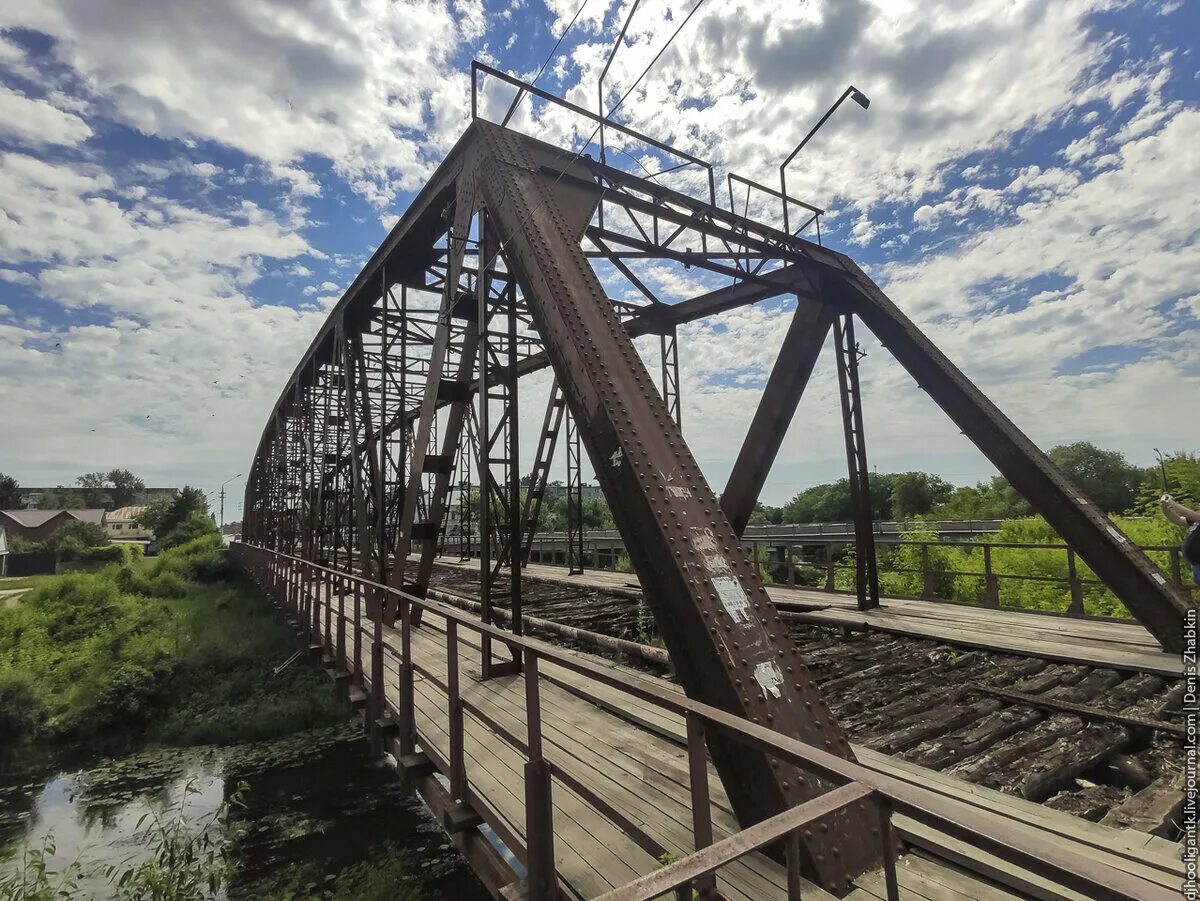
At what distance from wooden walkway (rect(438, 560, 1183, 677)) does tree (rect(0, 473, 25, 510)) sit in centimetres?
12449

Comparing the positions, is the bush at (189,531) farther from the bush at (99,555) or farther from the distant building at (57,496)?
the distant building at (57,496)

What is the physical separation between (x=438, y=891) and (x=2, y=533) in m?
81.6

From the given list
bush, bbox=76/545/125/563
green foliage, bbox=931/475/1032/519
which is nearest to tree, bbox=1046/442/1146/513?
green foliage, bbox=931/475/1032/519

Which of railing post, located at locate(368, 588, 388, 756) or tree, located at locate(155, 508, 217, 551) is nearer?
railing post, located at locate(368, 588, 388, 756)

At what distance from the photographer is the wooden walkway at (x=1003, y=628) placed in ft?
18.5

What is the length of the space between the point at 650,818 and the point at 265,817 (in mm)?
9944

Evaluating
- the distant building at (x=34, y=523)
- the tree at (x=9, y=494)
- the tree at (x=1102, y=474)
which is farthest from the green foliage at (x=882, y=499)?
the tree at (x=9, y=494)

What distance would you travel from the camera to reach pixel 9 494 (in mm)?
92188

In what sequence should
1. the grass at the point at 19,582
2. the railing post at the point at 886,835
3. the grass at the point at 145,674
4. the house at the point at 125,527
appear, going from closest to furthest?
the railing post at the point at 886,835 < the grass at the point at 145,674 < the grass at the point at 19,582 < the house at the point at 125,527

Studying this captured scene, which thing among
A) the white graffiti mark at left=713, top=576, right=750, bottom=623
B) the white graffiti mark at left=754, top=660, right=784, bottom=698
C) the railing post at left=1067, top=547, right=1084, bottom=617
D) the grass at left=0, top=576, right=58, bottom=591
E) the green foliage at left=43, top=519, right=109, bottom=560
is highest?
the white graffiti mark at left=713, top=576, right=750, bottom=623

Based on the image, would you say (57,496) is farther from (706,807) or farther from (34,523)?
(706,807)

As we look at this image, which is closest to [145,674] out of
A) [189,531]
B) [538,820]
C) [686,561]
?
[538,820]

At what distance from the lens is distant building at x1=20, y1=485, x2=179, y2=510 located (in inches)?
4131

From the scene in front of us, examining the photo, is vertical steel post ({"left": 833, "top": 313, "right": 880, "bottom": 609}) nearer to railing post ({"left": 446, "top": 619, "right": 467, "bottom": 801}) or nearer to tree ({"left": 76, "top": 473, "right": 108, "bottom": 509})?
railing post ({"left": 446, "top": 619, "right": 467, "bottom": 801})
